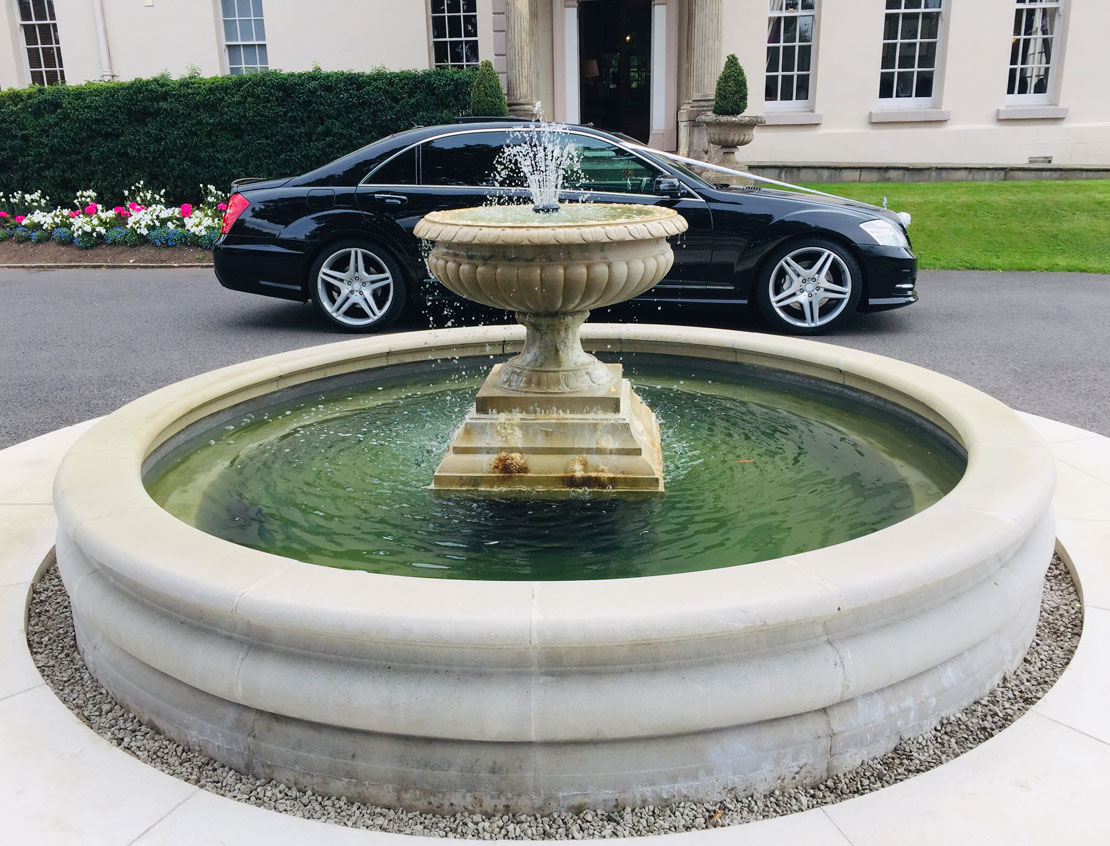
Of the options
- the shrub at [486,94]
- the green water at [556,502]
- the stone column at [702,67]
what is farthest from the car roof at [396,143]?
the stone column at [702,67]

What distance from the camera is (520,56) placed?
54.8ft

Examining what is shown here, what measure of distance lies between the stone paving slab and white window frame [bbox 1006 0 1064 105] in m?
18.1

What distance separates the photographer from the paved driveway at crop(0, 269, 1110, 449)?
6770 mm

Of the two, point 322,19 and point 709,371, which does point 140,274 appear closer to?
point 322,19

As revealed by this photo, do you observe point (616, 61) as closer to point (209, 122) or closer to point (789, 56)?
point (789, 56)

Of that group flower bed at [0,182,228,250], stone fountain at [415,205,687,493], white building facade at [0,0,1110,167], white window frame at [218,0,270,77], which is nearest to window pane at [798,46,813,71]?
white building facade at [0,0,1110,167]

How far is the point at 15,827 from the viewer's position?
2496mm

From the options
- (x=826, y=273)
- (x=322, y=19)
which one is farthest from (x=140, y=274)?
(x=826, y=273)

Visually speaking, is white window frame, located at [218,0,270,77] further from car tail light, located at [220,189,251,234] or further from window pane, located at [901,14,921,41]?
window pane, located at [901,14,921,41]

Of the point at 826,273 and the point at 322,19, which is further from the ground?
the point at 322,19

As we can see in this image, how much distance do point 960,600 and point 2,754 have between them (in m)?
2.86

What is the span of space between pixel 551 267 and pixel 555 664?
1.98 metres

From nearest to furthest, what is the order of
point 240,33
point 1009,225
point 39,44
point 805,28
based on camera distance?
point 1009,225
point 805,28
point 240,33
point 39,44

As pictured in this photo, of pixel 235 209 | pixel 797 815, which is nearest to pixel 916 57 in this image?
pixel 235 209
